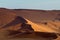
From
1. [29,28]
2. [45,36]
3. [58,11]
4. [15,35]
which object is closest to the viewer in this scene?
[45,36]

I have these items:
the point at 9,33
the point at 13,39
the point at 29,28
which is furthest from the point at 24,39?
the point at 29,28

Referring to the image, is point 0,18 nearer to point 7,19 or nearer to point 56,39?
point 7,19

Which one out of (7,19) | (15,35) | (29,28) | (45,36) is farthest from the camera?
(7,19)

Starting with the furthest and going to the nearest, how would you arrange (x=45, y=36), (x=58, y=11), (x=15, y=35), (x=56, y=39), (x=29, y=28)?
(x=58, y=11) < (x=29, y=28) < (x=15, y=35) < (x=45, y=36) < (x=56, y=39)

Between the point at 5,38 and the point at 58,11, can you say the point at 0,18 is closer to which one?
the point at 5,38

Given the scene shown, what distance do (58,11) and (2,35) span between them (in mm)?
50358

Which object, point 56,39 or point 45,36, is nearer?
point 56,39

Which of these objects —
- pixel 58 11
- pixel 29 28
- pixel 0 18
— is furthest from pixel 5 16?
pixel 58 11

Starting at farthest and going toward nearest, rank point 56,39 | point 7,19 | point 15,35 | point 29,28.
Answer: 1. point 7,19
2. point 29,28
3. point 15,35
4. point 56,39

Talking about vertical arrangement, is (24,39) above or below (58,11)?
above

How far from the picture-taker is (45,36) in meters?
17.4

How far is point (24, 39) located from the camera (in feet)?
54.6

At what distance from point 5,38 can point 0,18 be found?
20.3m

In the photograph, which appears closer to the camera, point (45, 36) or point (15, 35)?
point (45, 36)
